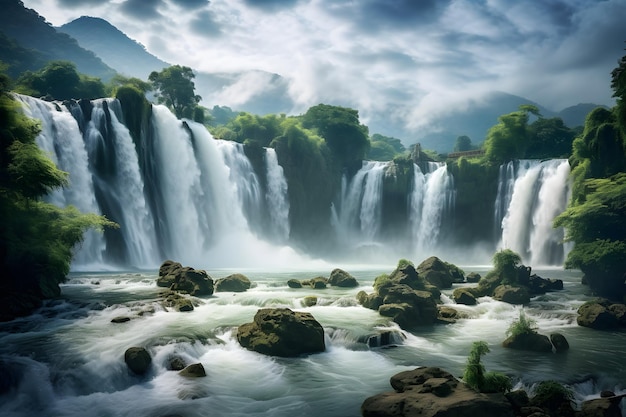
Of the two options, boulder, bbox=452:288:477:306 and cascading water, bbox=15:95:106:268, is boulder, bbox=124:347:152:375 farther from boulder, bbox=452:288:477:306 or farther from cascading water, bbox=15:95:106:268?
cascading water, bbox=15:95:106:268

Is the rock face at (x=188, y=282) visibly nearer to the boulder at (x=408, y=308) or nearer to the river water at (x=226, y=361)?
the river water at (x=226, y=361)

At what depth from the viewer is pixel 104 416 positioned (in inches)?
352

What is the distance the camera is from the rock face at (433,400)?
7984mm

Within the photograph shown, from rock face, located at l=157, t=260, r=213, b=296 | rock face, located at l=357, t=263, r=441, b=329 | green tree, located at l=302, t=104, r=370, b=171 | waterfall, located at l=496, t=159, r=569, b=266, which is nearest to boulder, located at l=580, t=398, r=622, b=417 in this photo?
rock face, located at l=357, t=263, r=441, b=329

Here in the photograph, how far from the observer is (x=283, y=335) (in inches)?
510

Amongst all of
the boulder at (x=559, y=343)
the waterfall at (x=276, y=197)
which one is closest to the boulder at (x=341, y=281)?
the boulder at (x=559, y=343)

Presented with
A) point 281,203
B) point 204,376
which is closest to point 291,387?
point 204,376

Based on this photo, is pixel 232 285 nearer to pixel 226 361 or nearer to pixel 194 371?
pixel 226 361

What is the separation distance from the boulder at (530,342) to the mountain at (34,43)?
368ft

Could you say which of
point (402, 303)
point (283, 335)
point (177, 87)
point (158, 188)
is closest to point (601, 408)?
point (283, 335)

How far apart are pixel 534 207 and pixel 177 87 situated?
153 ft

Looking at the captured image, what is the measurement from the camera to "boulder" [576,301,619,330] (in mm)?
16062

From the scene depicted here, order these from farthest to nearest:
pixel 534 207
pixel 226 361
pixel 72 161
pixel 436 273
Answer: pixel 534 207
pixel 72 161
pixel 436 273
pixel 226 361

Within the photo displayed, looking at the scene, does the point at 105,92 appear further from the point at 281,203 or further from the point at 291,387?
the point at 291,387
